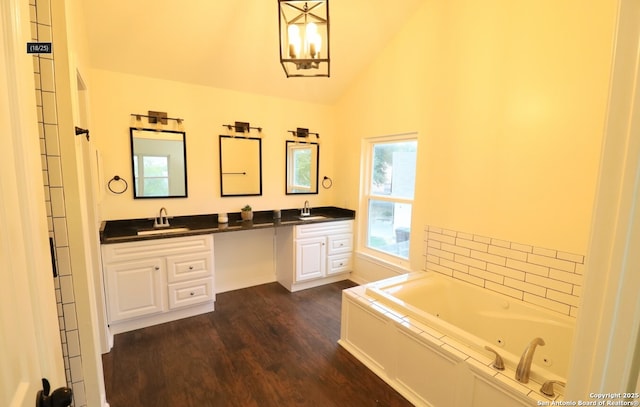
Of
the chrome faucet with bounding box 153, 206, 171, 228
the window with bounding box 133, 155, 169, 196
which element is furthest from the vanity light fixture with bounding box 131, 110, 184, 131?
the chrome faucet with bounding box 153, 206, 171, 228

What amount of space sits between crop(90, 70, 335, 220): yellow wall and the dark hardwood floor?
1.25 meters

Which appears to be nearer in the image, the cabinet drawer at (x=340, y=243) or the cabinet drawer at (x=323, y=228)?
the cabinet drawer at (x=323, y=228)

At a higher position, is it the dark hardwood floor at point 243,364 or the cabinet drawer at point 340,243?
the cabinet drawer at point 340,243

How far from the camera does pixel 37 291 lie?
0.65 meters

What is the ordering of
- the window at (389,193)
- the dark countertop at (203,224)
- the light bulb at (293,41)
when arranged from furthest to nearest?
the window at (389,193)
the dark countertop at (203,224)
the light bulb at (293,41)

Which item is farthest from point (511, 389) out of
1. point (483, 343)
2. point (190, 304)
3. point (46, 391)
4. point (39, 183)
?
point (190, 304)

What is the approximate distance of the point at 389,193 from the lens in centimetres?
349

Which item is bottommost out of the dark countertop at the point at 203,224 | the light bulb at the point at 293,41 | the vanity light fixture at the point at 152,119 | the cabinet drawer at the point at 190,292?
the cabinet drawer at the point at 190,292

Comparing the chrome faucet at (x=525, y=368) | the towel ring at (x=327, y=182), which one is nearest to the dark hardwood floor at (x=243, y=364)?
the chrome faucet at (x=525, y=368)

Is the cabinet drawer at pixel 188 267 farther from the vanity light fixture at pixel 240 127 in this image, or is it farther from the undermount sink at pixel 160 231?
the vanity light fixture at pixel 240 127

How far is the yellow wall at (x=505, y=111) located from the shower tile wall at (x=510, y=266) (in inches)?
3.5

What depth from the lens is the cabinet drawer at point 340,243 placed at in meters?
3.70

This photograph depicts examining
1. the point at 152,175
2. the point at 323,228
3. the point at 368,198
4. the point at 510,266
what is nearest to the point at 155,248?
the point at 152,175

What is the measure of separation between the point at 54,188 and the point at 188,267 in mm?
1642
